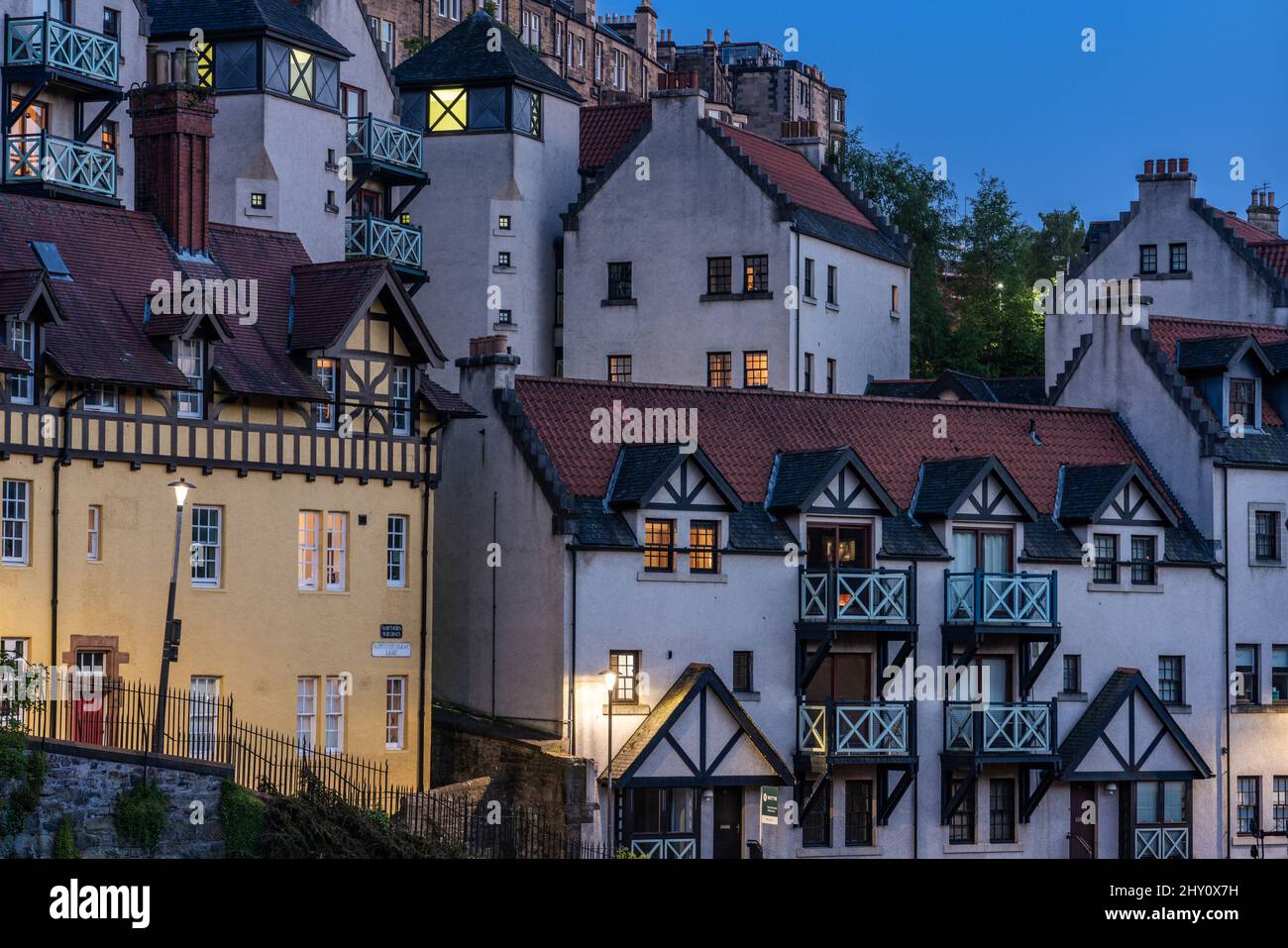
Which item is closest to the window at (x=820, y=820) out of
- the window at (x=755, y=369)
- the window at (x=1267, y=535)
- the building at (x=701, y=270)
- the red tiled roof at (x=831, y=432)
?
the red tiled roof at (x=831, y=432)

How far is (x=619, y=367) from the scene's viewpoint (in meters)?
66.0

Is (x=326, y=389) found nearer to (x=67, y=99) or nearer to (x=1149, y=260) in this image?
(x=67, y=99)

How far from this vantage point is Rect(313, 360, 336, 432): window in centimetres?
4472

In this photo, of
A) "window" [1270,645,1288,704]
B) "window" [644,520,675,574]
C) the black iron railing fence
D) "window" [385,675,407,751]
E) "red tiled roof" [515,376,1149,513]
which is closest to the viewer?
the black iron railing fence

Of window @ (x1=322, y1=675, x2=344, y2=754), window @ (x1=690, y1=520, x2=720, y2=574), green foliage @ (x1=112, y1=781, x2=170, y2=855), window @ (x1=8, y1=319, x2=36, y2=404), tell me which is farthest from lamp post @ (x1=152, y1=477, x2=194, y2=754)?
window @ (x1=690, y1=520, x2=720, y2=574)

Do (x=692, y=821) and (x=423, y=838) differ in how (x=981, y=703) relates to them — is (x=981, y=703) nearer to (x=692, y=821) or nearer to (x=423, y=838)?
(x=692, y=821)

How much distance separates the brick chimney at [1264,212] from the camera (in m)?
85.0

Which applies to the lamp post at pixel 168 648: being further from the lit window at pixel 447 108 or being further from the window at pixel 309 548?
the lit window at pixel 447 108

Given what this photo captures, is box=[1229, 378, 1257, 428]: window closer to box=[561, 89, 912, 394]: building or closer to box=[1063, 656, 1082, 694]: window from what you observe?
box=[1063, 656, 1082, 694]: window

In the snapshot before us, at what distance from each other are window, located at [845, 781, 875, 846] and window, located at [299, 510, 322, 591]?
11850 mm

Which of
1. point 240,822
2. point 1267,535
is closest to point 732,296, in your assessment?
point 1267,535

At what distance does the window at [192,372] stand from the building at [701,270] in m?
23.8

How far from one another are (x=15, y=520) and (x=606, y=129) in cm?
3608
